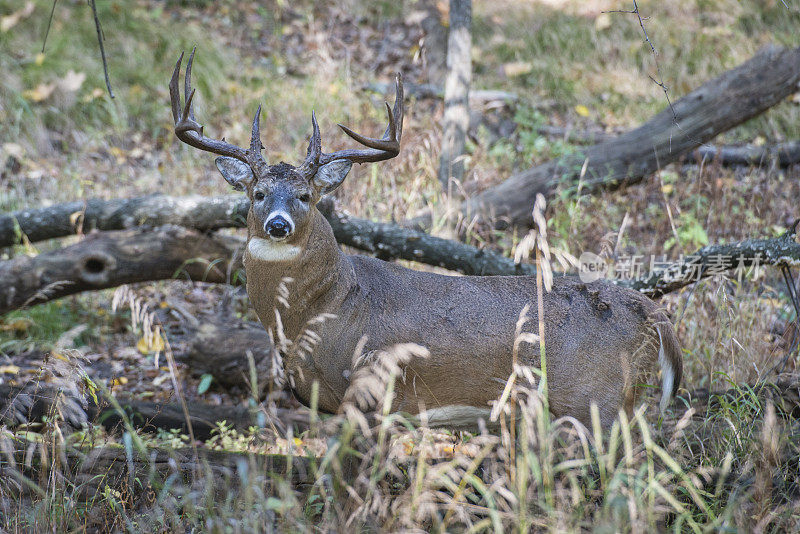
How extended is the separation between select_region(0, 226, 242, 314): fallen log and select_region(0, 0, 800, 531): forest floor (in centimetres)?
28

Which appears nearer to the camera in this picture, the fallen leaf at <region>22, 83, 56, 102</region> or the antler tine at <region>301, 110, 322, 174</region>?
the antler tine at <region>301, 110, 322, 174</region>

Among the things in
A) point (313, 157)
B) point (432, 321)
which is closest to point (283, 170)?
point (313, 157)

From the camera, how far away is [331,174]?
399 cm

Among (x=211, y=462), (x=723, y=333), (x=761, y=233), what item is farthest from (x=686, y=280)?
(x=211, y=462)

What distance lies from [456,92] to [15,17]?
258 inches

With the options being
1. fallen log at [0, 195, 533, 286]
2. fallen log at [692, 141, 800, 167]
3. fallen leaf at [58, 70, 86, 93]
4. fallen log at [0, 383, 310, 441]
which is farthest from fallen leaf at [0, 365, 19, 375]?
fallen log at [692, 141, 800, 167]

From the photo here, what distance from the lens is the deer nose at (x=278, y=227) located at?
11.4ft

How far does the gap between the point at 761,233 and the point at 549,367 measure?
11.9 ft

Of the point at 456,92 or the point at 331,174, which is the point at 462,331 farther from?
the point at 456,92

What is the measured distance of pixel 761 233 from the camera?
6.34 meters

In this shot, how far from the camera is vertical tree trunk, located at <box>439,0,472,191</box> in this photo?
21.2 ft

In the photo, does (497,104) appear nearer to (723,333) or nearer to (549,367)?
(723,333)

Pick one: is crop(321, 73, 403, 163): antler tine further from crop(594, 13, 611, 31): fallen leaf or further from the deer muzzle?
crop(594, 13, 611, 31): fallen leaf

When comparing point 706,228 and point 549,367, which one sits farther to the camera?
point 706,228
